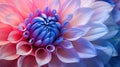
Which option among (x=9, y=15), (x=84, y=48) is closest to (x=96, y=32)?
(x=84, y=48)

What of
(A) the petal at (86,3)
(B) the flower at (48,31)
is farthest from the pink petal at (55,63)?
(A) the petal at (86,3)

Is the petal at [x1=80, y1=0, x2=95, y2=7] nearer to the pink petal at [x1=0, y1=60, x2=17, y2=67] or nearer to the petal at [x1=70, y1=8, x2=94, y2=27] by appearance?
the petal at [x1=70, y1=8, x2=94, y2=27]

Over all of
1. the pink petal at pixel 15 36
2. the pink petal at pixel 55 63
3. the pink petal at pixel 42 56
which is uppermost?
the pink petal at pixel 15 36

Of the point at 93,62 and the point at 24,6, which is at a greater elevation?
the point at 24,6

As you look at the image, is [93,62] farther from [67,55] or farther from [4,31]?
[4,31]

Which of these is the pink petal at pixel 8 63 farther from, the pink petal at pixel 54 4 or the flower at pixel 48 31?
the pink petal at pixel 54 4

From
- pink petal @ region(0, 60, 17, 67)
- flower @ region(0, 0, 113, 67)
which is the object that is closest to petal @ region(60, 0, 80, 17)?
flower @ region(0, 0, 113, 67)

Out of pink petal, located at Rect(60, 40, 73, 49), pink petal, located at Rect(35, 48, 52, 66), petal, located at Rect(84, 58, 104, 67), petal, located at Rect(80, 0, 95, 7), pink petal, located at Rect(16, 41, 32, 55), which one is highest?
petal, located at Rect(80, 0, 95, 7)
